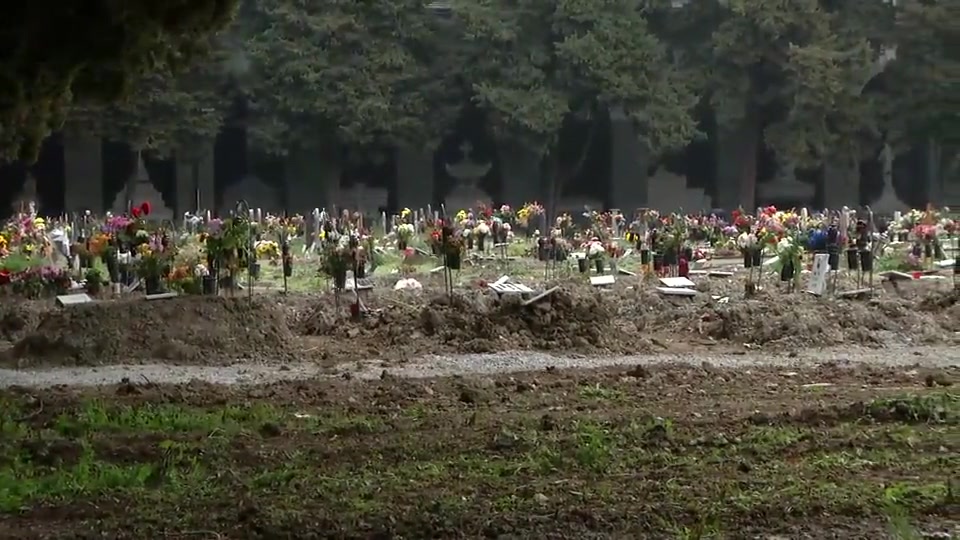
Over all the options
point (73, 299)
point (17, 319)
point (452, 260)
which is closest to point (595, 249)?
point (452, 260)

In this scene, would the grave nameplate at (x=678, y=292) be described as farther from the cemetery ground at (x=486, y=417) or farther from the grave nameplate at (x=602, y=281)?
the grave nameplate at (x=602, y=281)

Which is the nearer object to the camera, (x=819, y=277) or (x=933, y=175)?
(x=819, y=277)

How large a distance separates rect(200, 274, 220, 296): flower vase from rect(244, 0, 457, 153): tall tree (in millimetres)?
20183

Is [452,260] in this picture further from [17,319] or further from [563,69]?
[563,69]

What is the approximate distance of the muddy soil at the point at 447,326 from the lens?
48.4ft

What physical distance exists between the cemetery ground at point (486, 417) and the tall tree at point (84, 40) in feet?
9.10

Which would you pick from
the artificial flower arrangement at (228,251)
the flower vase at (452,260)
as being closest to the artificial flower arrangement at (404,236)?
the flower vase at (452,260)

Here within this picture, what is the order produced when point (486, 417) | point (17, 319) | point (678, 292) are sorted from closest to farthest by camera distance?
point (486, 417) → point (17, 319) → point (678, 292)

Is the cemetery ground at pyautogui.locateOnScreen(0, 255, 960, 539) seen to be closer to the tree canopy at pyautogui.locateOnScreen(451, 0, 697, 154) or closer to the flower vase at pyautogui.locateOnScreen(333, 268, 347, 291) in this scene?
the flower vase at pyautogui.locateOnScreen(333, 268, 347, 291)

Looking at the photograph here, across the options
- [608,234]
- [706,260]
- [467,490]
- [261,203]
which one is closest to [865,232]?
[706,260]

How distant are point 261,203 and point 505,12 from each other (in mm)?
9912

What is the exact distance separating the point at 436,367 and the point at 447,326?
1779mm

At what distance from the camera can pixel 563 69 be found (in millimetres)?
39438

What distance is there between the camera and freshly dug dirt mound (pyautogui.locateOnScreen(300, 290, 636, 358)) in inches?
609
